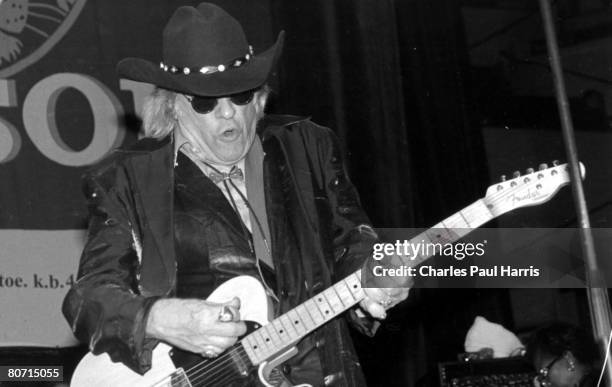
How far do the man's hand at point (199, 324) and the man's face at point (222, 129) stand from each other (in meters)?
0.37

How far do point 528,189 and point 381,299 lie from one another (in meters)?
0.40

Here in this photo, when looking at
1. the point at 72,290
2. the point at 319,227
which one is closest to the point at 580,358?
the point at 319,227

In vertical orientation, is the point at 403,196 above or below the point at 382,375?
above

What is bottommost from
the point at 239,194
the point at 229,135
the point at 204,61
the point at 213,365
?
the point at 213,365

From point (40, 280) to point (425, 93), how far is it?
1491 millimetres

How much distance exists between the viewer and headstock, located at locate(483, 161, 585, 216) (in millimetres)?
2045

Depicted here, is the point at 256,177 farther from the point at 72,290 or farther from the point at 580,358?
the point at 580,358

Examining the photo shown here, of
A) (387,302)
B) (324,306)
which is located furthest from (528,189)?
(324,306)

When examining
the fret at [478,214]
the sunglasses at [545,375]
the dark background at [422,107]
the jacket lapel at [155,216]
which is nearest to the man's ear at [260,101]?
the jacket lapel at [155,216]

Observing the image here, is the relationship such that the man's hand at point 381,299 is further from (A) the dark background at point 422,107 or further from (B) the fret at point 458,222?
(A) the dark background at point 422,107

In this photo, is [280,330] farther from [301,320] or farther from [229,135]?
[229,135]

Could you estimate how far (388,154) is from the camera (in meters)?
3.47

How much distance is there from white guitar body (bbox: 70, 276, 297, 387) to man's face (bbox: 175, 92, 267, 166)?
0.28 meters

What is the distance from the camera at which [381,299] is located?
199 centimetres
